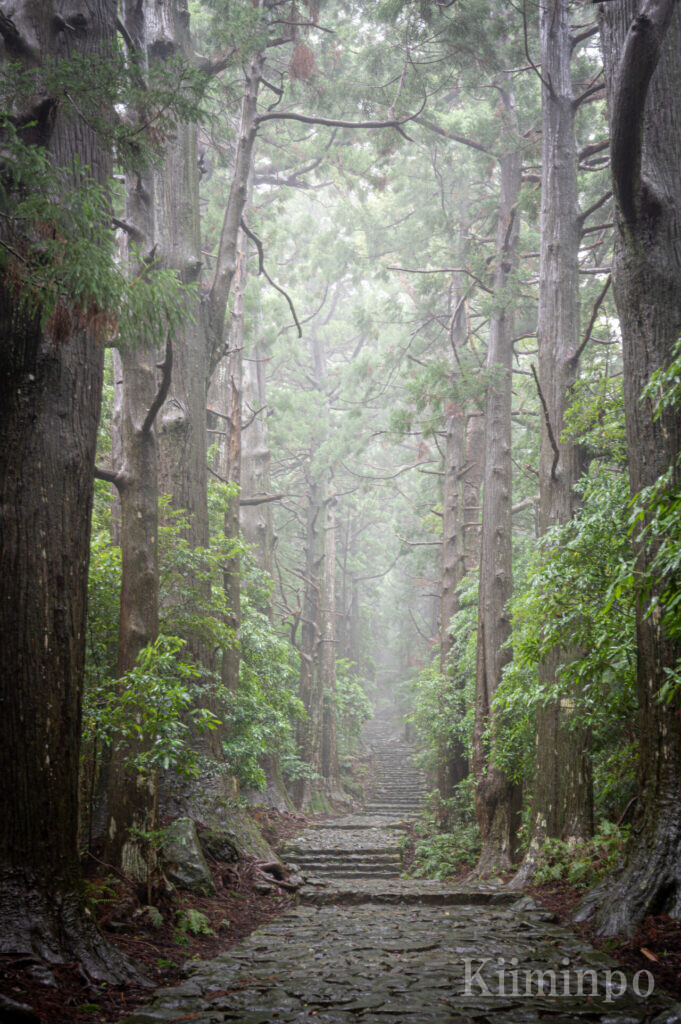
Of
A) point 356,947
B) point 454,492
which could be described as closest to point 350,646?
point 454,492

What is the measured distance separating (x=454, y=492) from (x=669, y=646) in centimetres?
1095

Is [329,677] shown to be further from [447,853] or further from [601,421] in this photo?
[601,421]

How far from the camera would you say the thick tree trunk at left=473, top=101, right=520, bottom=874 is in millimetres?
9211

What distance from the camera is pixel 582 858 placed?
246 inches

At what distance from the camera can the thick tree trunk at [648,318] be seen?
4.31 metres

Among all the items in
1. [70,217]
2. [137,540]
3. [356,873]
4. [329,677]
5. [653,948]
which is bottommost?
[356,873]

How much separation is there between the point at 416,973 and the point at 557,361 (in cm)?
651

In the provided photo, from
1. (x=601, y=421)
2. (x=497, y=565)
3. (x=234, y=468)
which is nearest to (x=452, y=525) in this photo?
(x=497, y=565)

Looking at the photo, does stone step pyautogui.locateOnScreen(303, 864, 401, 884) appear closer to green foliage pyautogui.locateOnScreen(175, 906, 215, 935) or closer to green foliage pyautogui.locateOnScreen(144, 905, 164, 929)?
green foliage pyautogui.locateOnScreen(175, 906, 215, 935)

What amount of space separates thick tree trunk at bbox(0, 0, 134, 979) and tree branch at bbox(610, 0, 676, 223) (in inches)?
141

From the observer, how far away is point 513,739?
866cm

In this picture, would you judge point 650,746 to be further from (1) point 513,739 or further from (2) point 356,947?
(1) point 513,739

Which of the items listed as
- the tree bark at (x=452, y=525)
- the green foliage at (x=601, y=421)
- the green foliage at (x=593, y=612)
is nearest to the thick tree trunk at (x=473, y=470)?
the tree bark at (x=452, y=525)

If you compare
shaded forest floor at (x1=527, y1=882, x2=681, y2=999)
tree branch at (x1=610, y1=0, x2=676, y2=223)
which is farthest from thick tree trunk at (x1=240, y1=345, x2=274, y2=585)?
shaded forest floor at (x1=527, y1=882, x2=681, y2=999)
